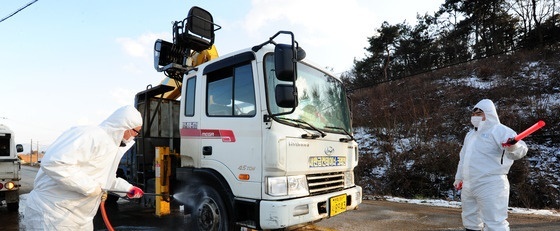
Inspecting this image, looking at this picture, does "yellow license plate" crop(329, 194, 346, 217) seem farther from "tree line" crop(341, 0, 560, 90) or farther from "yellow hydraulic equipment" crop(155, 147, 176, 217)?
"tree line" crop(341, 0, 560, 90)

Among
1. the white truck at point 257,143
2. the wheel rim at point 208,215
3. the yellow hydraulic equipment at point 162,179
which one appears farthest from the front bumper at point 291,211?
the yellow hydraulic equipment at point 162,179

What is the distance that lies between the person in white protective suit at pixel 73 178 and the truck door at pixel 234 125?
1367mm

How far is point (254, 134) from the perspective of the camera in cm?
380

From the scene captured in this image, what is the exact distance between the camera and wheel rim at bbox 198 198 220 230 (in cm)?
414

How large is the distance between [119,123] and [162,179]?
2.16 meters

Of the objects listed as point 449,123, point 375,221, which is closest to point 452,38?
point 449,123

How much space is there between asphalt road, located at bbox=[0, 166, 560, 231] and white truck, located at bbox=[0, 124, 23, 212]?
0.35 metres

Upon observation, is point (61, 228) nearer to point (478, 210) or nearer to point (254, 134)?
point (254, 134)

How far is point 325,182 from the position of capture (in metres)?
4.25

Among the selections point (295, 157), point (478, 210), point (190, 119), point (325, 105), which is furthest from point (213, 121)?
point (478, 210)

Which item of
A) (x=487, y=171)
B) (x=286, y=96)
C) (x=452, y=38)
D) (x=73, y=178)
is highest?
(x=452, y=38)

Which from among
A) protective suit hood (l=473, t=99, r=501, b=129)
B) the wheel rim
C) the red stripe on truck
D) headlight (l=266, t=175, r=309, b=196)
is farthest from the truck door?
protective suit hood (l=473, t=99, r=501, b=129)

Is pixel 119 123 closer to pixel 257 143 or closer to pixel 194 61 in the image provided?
pixel 257 143

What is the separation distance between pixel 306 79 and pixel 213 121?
51.4 inches
